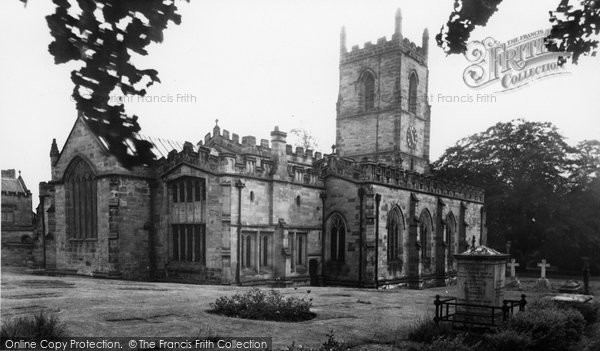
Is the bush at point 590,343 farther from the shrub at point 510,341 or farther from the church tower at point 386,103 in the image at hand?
the church tower at point 386,103

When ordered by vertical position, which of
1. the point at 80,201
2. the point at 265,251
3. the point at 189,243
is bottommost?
the point at 265,251

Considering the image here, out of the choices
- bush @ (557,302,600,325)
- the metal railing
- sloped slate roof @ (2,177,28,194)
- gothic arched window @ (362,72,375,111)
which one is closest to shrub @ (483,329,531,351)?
the metal railing

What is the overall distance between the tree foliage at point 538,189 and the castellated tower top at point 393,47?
9652 millimetres

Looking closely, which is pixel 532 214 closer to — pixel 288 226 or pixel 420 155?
pixel 420 155

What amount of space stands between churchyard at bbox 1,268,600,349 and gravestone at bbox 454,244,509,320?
1.19 metres

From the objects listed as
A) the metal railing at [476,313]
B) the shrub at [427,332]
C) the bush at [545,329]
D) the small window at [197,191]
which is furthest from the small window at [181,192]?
the bush at [545,329]

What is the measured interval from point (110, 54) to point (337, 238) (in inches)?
905

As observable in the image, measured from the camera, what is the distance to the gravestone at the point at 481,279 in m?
11.3

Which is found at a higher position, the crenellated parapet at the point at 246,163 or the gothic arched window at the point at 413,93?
the gothic arched window at the point at 413,93

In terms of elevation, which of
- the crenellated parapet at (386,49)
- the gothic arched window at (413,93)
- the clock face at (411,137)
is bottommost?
the clock face at (411,137)

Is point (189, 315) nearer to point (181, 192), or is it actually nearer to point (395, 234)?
point (181, 192)

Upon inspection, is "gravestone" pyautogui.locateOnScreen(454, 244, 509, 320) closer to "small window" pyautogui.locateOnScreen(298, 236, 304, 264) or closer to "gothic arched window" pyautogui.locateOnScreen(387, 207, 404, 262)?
"small window" pyautogui.locateOnScreen(298, 236, 304, 264)

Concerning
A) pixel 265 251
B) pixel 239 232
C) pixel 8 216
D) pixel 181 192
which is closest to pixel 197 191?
pixel 181 192

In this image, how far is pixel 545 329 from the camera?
9.45 meters
